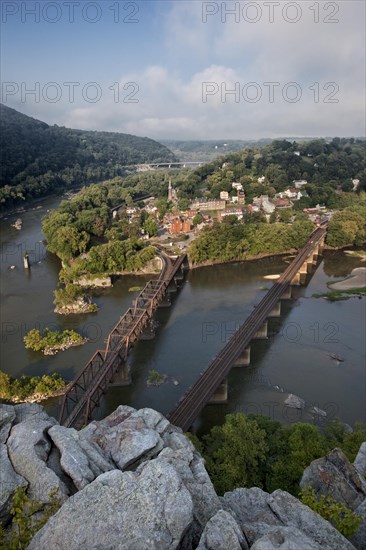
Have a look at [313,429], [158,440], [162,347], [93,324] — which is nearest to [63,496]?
[158,440]

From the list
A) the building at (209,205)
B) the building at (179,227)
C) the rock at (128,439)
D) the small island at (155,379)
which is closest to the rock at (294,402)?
the small island at (155,379)

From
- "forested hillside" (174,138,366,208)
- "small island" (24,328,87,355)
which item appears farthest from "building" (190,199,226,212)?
"small island" (24,328,87,355)

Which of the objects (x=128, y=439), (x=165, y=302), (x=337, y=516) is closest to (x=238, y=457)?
(x=128, y=439)

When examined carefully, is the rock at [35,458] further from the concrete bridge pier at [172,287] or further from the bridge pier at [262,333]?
the concrete bridge pier at [172,287]

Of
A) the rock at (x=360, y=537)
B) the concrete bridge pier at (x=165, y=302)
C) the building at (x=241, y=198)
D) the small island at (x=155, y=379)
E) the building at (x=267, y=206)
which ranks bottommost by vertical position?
the small island at (x=155, y=379)

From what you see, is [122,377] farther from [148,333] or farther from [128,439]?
[128,439]

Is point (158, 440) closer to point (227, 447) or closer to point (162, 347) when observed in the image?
point (227, 447)
